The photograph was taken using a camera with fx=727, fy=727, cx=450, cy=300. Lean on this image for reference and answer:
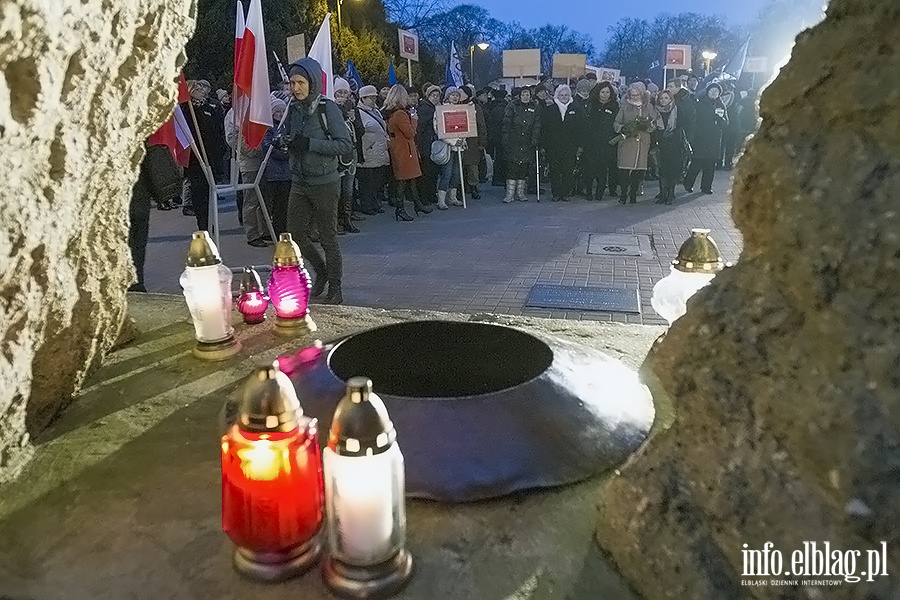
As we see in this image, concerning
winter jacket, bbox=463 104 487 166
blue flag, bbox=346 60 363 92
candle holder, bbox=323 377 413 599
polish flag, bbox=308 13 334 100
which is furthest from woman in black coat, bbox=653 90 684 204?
candle holder, bbox=323 377 413 599

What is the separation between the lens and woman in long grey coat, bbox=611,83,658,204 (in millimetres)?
10758

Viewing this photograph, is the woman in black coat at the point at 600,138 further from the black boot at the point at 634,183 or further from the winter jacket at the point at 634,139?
the black boot at the point at 634,183

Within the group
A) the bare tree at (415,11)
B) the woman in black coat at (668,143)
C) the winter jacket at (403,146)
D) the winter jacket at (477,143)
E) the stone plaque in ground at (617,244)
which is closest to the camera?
the stone plaque in ground at (617,244)

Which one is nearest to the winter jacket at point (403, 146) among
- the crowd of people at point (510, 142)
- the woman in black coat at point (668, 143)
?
the crowd of people at point (510, 142)

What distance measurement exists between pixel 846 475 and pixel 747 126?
13.0 metres

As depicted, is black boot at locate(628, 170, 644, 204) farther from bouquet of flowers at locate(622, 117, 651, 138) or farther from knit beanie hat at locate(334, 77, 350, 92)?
knit beanie hat at locate(334, 77, 350, 92)

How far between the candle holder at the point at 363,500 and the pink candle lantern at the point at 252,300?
81.4 inches

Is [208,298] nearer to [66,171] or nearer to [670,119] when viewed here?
[66,171]

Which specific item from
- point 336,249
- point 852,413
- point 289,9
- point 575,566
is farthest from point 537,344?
point 289,9

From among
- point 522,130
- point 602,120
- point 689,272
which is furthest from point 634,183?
point 689,272

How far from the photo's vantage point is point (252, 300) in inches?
145

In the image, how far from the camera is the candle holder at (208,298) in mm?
3150

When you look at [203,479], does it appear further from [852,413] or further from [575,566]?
[852,413]

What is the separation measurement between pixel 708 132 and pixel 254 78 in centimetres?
725
